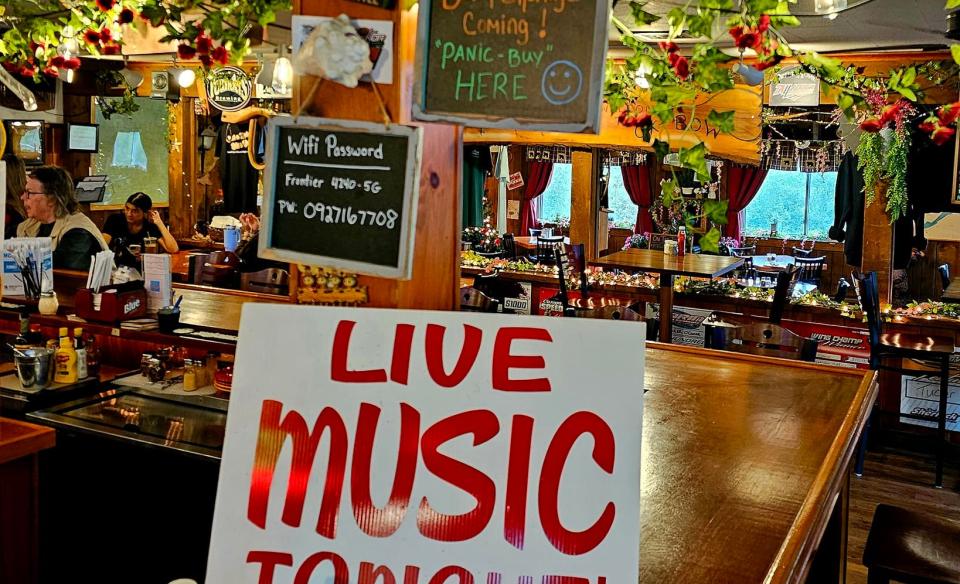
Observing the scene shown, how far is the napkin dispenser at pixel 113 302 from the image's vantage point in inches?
146

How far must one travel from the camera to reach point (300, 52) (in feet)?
5.17

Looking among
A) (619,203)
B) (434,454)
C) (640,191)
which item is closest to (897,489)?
(434,454)

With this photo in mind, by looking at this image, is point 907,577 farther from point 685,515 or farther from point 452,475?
point 452,475

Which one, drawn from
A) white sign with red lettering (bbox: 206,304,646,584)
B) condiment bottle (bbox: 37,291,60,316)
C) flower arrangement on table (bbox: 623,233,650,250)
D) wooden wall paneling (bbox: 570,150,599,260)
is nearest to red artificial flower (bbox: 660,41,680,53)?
white sign with red lettering (bbox: 206,304,646,584)

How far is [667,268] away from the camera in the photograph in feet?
21.4

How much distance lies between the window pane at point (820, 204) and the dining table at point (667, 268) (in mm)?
6465

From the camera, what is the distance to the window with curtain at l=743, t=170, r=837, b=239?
12977 millimetres

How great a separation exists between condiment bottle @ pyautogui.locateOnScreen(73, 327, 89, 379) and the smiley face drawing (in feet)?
8.96

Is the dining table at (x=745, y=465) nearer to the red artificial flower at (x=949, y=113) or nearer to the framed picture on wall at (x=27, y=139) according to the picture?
the red artificial flower at (x=949, y=113)

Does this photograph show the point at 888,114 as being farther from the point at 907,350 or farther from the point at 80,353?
the point at 907,350

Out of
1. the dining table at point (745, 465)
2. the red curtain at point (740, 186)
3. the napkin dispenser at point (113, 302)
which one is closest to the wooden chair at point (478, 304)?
the dining table at point (745, 465)

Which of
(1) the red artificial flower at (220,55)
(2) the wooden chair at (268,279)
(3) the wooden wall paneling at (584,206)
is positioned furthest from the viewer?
(3) the wooden wall paneling at (584,206)

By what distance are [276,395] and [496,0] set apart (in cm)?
74

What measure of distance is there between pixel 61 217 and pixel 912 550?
13.8 feet
